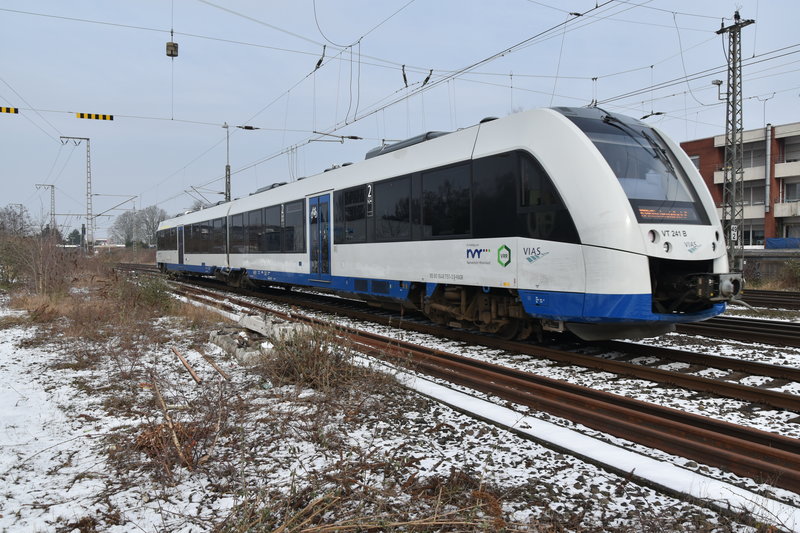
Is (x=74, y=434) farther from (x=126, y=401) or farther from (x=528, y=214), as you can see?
(x=528, y=214)

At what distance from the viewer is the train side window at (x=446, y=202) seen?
27.8 feet

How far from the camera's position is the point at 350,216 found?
11836 mm

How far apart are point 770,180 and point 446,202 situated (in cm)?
4470

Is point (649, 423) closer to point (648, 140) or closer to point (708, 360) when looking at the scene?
point (708, 360)

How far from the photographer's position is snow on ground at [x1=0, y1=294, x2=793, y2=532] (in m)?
2.98

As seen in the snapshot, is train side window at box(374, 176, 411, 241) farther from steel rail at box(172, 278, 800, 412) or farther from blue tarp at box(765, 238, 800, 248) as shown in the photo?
blue tarp at box(765, 238, 800, 248)

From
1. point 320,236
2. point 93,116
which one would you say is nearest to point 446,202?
point 320,236

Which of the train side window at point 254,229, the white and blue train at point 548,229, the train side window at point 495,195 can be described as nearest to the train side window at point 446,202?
the white and blue train at point 548,229

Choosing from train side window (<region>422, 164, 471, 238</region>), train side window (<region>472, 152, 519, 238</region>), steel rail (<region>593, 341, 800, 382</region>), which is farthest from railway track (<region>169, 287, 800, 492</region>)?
train side window (<region>422, 164, 471, 238</region>)

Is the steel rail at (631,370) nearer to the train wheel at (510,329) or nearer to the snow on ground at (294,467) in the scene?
the train wheel at (510,329)

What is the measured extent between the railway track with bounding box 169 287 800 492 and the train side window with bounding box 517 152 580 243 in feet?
6.15

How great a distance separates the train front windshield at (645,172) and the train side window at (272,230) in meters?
10.2

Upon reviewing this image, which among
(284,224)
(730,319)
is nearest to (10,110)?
(284,224)

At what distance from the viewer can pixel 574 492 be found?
3264 millimetres
